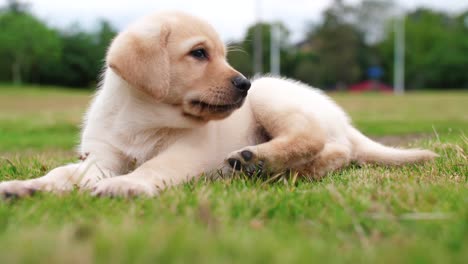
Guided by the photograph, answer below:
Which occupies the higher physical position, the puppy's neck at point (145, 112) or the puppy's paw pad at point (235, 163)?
the puppy's neck at point (145, 112)

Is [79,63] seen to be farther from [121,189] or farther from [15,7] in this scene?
[121,189]

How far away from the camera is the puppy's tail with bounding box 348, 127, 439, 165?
357 cm

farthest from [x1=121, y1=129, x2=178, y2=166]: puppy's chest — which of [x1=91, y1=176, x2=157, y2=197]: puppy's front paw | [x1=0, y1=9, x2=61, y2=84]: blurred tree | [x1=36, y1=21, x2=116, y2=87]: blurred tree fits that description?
[x1=36, y1=21, x2=116, y2=87]: blurred tree

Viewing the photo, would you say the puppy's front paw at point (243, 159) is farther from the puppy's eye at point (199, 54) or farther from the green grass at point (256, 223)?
the puppy's eye at point (199, 54)

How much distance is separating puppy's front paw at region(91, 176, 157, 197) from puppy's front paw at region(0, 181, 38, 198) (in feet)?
1.02

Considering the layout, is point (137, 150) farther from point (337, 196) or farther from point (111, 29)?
point (111, 29)

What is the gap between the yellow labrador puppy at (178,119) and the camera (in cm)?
300

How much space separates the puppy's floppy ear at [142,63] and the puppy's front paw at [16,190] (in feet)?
2.82

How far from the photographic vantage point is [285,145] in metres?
3.14

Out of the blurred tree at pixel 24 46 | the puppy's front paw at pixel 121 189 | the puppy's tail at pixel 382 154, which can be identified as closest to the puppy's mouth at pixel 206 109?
the puppy's front paw at pixel 121 189

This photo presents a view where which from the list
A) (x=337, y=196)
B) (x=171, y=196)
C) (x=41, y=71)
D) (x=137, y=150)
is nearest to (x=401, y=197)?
(x=337, y=196)

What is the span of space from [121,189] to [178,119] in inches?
33.1

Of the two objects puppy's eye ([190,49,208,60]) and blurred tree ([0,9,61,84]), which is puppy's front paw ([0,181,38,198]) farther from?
blurred tree ([0,9,61,84])

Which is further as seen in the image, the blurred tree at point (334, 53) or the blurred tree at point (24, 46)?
the blurred tree at point (334, 53)
